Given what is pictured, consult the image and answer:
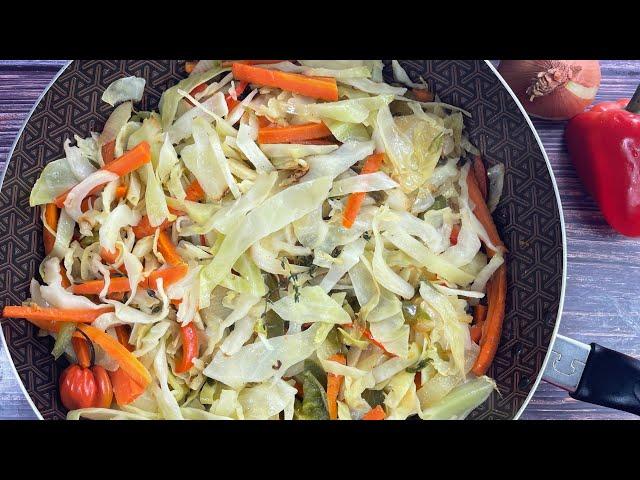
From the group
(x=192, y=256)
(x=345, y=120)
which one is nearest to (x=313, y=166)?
(x=345, y=120)

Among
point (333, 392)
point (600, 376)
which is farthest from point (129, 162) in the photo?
point (600, 376)

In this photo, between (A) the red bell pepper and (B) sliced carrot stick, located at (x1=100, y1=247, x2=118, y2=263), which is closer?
(B) sliced carrot stick, located at (x1=100, y1=247, x2=118, y2=263)

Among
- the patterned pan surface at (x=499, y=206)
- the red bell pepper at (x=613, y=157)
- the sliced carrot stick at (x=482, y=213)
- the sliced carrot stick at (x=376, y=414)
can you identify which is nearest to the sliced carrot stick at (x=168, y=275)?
the patterned pan surface at (x=499, y=206)

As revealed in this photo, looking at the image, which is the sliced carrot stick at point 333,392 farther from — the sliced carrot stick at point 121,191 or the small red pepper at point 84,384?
the sliced carrot stick at point 121,191

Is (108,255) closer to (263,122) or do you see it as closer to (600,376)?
(263,122)

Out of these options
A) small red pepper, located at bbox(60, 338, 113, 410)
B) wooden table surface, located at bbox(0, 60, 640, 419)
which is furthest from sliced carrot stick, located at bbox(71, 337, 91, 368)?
wooden table surface, located at bbox(0, 60, 640, 419)

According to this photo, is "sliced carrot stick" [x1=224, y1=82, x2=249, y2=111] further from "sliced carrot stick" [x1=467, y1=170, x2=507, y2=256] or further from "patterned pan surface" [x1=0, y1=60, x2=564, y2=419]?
"sliced carrot stick" [x1=467, y1=170, x2=507, y2=256]

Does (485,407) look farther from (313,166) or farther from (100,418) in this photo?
(100,418)
